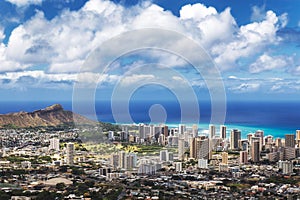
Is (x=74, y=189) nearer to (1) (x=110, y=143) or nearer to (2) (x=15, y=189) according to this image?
(2) (x=15, y=189)

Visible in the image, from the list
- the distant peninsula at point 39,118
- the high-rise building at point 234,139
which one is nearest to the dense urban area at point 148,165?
the high-rise building at point 234,139

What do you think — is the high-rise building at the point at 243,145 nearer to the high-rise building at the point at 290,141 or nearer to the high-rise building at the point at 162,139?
the high-rise building at the point at 290,141

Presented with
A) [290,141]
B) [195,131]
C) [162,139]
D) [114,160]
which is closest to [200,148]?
[195,131]

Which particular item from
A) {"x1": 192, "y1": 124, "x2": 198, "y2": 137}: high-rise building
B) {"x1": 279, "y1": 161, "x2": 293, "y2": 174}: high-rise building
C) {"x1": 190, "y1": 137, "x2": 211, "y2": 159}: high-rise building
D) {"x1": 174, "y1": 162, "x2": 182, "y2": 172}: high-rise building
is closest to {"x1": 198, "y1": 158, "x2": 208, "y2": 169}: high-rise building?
{"x1": 190, "y1": 137, "x2": 211, "y2": 159}: high-rise building

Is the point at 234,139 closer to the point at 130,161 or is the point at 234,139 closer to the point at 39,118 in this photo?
the point at 130,161

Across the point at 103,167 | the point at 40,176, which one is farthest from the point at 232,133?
the point at 40,176

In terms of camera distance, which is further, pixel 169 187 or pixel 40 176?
pixel 40 176
